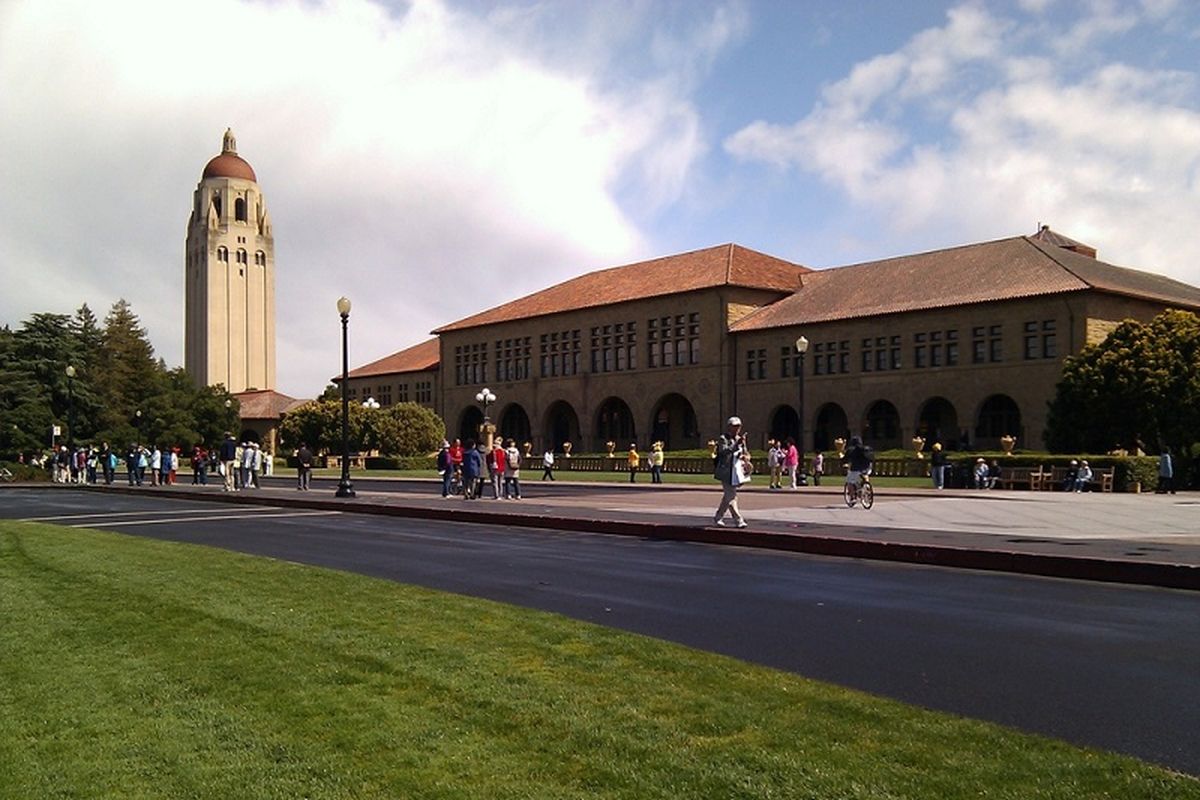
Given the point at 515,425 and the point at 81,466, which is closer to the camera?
the point at 81,466

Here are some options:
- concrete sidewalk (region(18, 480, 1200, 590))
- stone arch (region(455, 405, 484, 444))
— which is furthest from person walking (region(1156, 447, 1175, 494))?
stone arch (region(455, 405, 484, 444))

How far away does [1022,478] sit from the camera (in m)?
37.6

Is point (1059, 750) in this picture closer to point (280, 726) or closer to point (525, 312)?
point (280, 726)

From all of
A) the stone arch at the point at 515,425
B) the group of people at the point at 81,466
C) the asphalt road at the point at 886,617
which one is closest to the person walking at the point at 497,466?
the asphalt road at the point at 886,617

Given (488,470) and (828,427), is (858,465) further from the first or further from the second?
(828,427)

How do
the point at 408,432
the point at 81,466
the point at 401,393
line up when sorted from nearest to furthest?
the point at 81,466
the point at 408,432
the point at 401,393

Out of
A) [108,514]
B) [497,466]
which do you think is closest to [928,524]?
[497,466]

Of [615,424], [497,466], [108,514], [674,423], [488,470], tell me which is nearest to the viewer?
[108,514]

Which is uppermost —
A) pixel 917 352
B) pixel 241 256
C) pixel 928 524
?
pixel 241 256

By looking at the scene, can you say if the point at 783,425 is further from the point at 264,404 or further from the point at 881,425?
the point at 264,404

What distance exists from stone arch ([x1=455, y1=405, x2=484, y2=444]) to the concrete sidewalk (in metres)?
52.5

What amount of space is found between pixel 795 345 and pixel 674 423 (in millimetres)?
12925

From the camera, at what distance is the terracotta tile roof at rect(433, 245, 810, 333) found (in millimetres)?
68562

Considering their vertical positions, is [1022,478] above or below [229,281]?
below
